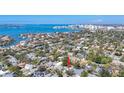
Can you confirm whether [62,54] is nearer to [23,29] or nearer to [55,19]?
[55,19]

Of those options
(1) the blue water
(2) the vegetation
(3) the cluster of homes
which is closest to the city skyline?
(1) the blue water

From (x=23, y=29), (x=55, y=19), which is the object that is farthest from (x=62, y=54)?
(x=23, y=29)

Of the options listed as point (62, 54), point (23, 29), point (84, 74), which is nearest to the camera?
point (84, 74)

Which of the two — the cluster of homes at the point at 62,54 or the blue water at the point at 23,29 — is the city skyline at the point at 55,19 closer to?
the blue water at the point at 23,29

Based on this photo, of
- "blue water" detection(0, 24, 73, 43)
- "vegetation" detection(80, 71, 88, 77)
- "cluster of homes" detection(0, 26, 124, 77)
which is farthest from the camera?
"blue water" detection(0, 24, 73, 43)

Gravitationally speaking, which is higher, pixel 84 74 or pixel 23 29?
pixel 23 29

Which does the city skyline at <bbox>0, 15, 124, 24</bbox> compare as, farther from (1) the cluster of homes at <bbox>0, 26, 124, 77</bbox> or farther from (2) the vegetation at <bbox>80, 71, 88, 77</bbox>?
(2) the vegetation at <bbox>80, 71, 88, 77</bbox>
